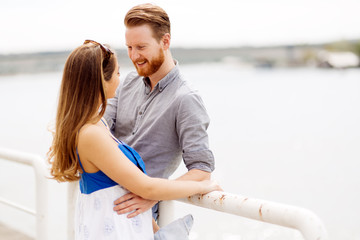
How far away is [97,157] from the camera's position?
1.27m

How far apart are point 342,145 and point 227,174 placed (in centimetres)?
1180

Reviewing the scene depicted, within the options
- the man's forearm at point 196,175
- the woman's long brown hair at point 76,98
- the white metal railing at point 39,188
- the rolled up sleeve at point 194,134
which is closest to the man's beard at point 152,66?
the rolled up sleeve at point 194,134

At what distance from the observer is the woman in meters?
1.28

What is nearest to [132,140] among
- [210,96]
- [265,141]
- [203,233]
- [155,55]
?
[155,55]

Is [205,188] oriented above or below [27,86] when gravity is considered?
above

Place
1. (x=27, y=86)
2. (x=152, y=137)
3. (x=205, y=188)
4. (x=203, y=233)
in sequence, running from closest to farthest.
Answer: (x=205, y=188), (x=152, y=137), (x=203, y=233), (x=27, y=86)

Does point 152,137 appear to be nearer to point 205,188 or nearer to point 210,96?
point 205,188

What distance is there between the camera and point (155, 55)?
1650 millimetres

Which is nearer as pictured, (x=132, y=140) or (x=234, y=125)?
(x=132, y=140)

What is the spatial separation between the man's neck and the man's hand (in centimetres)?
52

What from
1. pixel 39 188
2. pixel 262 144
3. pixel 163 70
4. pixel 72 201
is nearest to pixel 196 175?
pixel 163 70

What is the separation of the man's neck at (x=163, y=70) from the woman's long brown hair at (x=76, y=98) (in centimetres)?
37

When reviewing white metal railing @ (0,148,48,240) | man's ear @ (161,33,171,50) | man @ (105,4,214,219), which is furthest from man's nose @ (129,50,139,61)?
white metal railing @ (0,148,48,240)

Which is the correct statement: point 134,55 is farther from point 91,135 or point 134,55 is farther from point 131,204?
point 131,204
